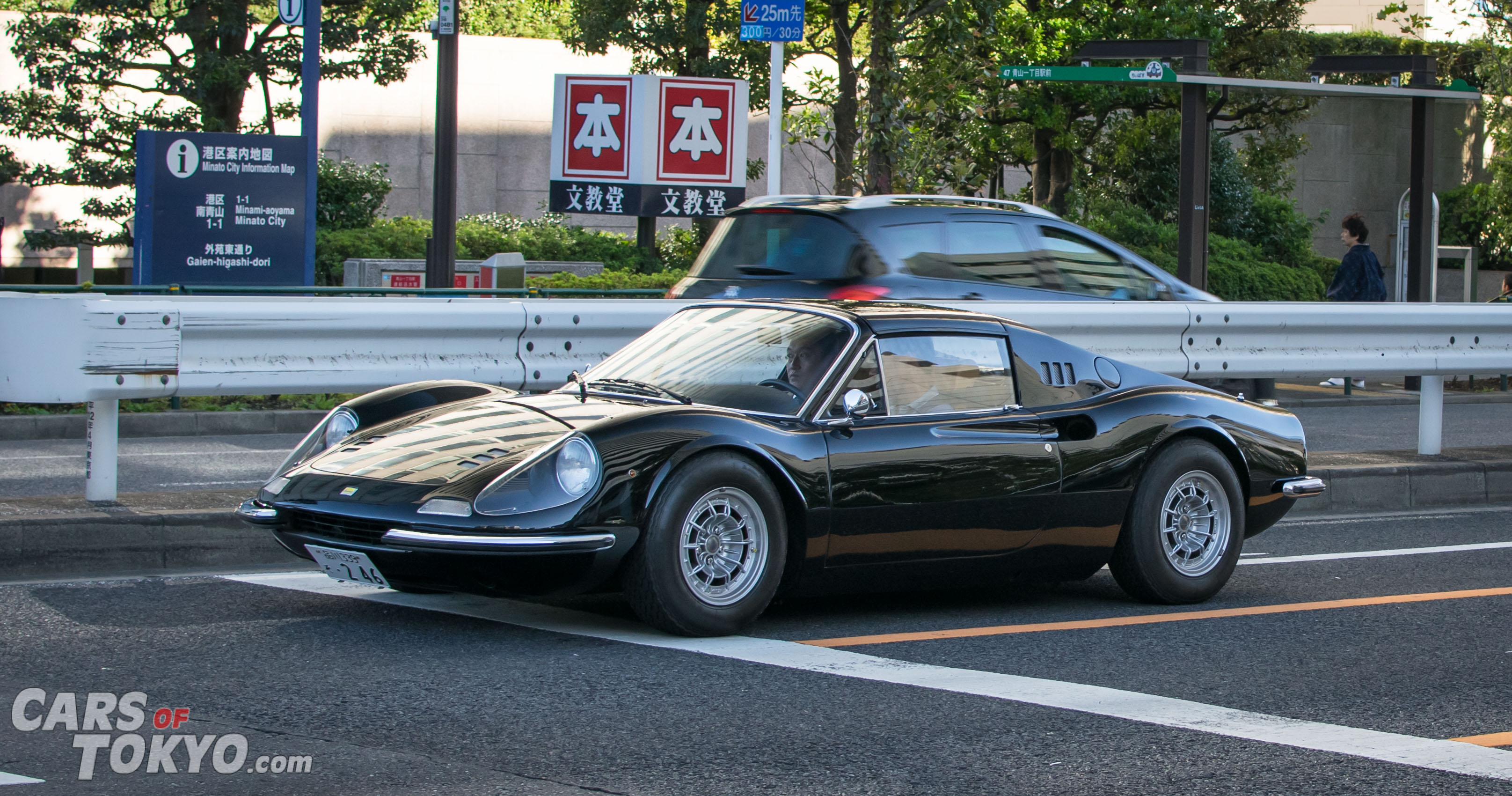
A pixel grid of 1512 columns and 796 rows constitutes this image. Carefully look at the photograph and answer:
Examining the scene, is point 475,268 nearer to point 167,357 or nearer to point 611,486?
point 167,357

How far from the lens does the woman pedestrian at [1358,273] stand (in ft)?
57.7

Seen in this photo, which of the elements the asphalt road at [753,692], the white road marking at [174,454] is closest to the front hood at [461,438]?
the asphalt road at [753,692]

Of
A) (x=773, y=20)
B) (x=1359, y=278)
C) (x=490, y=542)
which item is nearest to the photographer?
(x=490, y=542)

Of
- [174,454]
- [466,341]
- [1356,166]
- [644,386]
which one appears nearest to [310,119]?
[174,454]

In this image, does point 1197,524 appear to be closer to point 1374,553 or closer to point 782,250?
point 1374,553

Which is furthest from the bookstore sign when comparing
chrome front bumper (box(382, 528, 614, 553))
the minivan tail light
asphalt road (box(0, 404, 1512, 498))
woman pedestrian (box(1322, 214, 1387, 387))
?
chrome front bumper (box(382, 528, 614, 553))

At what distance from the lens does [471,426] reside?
634 cm

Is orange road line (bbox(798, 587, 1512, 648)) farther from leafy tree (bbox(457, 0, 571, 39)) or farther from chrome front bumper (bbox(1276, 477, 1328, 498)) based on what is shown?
leafy tree (bbox(457, 0, 571, 39))

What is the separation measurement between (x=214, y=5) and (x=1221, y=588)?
18735 millimetres

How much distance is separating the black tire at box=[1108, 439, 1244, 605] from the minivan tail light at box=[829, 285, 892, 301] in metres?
3.55

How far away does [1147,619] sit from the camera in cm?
688

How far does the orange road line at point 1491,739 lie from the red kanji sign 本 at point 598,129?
15.8 meters

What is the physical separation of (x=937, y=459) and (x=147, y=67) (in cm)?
1868

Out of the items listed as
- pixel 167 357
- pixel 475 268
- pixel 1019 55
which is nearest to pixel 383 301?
pixel 167 357
